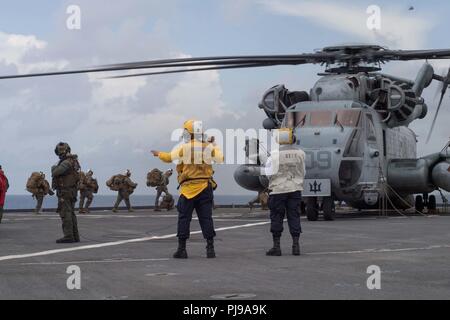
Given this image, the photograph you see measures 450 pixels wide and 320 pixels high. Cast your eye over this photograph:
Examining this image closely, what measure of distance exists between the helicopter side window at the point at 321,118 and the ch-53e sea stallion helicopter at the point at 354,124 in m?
0.03

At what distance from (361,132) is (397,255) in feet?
37.3

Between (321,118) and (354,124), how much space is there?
3.08 feet

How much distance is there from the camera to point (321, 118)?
2197cm

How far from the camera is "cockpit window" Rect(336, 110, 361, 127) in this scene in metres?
21.8

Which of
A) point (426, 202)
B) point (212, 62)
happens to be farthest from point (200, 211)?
point (426, 202)

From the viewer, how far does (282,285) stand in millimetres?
Result: 7766

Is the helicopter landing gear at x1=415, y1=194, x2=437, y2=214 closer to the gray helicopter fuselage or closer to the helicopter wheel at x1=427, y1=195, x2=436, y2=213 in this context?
the helicopter wheel at x1=427, y1=195, x2=436, y2=213

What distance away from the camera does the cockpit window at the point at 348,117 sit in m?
21.8

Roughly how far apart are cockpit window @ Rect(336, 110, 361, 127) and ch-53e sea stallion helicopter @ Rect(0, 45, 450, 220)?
0.03 m

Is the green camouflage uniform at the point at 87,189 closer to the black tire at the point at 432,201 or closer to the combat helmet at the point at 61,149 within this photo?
the black tire at the point at 432,201

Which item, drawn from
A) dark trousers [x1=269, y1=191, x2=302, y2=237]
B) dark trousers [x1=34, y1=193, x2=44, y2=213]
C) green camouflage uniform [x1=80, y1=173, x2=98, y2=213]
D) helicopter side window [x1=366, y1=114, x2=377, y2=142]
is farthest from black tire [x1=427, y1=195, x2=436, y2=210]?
dark trousers [x1=269, y1=191, x2=302, y2=237]

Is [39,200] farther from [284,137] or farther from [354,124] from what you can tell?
[284,137]
